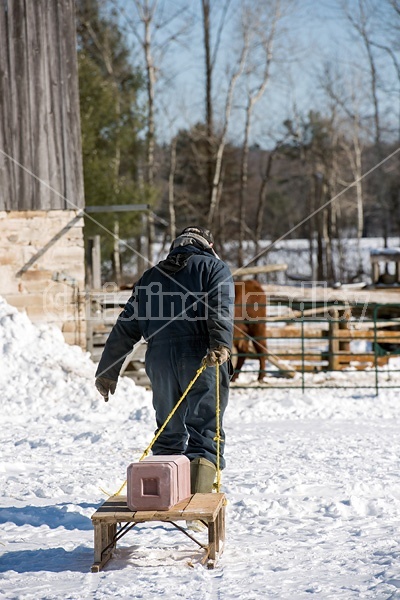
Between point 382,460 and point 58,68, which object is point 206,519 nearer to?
point 382,460

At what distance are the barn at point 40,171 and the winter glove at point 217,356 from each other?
8740mm

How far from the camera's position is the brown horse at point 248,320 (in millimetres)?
14438

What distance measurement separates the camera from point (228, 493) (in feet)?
22.5

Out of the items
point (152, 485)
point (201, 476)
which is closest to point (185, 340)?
point (201, 476)

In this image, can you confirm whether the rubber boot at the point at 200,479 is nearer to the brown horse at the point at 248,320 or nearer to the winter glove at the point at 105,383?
the winter glove at the point at 105,383

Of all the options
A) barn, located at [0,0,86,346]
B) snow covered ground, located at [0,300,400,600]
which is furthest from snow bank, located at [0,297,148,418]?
barn, located at [0,0,86,346]

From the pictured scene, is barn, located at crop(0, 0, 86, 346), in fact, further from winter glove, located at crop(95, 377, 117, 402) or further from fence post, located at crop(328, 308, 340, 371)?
winter glove, located at crop(95, 377, 117, 402)

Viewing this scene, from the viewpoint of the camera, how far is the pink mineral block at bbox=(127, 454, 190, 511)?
16.4 ft

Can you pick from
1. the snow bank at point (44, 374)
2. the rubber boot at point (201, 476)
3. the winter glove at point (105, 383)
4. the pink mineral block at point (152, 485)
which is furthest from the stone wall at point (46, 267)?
the pink mineral block at point (152, 485)

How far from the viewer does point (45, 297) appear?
1419 centimetres

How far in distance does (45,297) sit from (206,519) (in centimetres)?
964

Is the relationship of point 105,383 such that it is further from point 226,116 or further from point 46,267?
point 226,116

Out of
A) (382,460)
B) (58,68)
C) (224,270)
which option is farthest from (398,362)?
(224,270)

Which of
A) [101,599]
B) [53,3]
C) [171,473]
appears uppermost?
[53,3]
